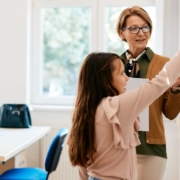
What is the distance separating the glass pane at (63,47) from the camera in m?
3.42

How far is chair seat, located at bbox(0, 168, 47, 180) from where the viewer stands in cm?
237

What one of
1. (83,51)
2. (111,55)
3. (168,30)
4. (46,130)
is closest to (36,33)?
(83,51)

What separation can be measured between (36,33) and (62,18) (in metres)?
0.30

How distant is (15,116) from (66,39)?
0.96 m

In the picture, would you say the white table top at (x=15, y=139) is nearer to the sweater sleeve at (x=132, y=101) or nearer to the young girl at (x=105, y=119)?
the young girl at (x=105, y=119)

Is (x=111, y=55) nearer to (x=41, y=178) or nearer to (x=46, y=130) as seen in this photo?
(x=41, y=178)

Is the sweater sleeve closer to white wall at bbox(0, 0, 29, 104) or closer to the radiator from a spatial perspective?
the radiator

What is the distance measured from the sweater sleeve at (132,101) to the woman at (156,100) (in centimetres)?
33

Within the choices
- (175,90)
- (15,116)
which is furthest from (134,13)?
(15,116)

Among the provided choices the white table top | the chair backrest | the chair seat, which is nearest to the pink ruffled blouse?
the white table top

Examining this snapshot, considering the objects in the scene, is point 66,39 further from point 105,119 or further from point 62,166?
point 105,119

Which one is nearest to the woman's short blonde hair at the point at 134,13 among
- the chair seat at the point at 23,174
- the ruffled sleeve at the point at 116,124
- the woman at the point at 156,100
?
the woman at the point at 156,100

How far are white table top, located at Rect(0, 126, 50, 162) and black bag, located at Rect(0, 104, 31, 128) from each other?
0.21 ft

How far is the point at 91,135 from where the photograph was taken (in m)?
1.28
